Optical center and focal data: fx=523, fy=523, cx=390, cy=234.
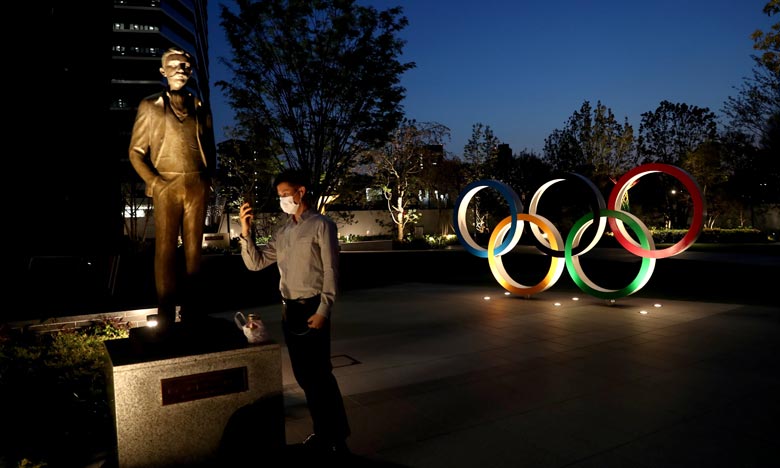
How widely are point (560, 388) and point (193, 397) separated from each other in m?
3.53

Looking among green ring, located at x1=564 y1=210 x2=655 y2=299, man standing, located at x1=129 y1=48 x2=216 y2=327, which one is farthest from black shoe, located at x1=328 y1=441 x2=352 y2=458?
green ring, located at x1=564 y1=210 x2=655 y2=299

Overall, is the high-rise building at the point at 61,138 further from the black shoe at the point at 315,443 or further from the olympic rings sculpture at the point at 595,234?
the olympic rings sculpture at the point at 595,234

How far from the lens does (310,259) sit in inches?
140

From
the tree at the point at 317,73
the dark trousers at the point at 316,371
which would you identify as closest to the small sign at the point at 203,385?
the dark trousers at the point at 316,371

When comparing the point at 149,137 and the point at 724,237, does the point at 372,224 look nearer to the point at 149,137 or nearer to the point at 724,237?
the point at 724,237

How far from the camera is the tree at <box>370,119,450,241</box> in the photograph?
94.1 ft

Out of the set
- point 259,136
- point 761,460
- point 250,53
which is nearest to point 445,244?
point 259,136

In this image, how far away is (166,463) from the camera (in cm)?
316

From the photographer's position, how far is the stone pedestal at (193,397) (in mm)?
3064

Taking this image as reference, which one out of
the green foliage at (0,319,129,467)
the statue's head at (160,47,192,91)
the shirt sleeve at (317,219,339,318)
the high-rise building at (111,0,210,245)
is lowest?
the green foliage at (0,319,129,467)

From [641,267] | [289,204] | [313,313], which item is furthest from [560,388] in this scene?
[641,267]

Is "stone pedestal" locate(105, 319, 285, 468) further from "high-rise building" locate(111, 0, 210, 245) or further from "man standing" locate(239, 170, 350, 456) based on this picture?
"high-rise building" locate(111, 0, 210, 245)

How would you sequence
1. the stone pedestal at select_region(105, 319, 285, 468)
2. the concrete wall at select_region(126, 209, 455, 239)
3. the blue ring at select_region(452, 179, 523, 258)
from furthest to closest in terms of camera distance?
the concrete wall at select_region(126, 209, 455, 239)
the blue ring at select_region(452, 179, 523, 258)
the stone pedestal at select_region(105, 319, 285, 468)

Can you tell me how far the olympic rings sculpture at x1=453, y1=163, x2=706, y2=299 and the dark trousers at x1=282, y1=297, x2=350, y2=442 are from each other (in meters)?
7.18
